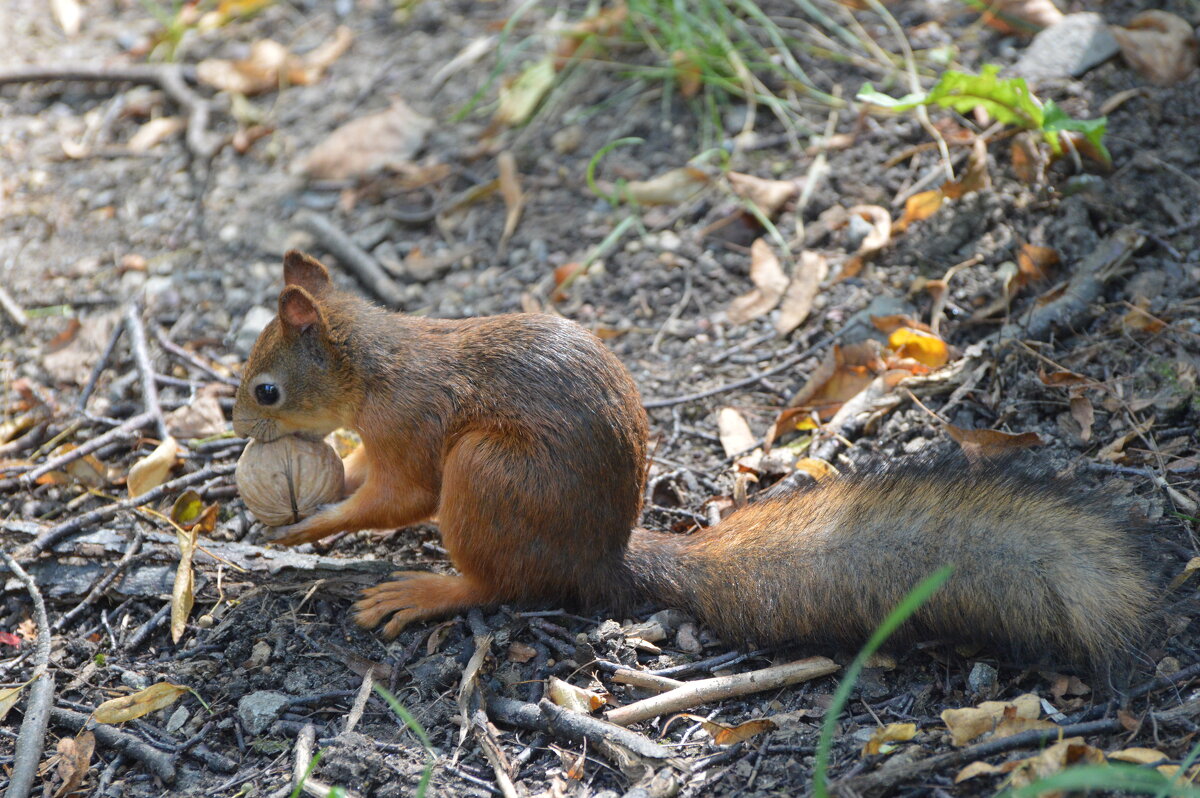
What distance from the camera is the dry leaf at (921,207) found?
3.92 meters

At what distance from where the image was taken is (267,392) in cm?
311

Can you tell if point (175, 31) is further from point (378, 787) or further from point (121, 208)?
point (378, 787)

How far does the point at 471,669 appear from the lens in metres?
2.67

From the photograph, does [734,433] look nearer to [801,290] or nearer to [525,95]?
[801,290]

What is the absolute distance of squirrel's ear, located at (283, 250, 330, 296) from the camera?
10.9 ft

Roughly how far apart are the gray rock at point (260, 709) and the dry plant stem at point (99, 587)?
2.23ft

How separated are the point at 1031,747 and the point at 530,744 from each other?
1146mm

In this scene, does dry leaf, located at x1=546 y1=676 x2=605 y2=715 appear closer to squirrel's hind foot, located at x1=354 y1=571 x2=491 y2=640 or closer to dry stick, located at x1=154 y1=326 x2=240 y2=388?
squirrel's hind foot, located at x1=354 y1=571 x2=491 y2=640

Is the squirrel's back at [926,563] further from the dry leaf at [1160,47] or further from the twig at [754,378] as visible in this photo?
the dry leaf at [1160,47]

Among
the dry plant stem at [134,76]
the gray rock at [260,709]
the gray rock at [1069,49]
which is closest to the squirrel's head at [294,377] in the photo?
the gray rock at [260,709]

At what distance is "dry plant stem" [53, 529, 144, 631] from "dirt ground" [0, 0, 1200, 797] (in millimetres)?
20

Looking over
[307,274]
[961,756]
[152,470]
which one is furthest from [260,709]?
[961,756]

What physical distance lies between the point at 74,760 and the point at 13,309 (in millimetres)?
2546

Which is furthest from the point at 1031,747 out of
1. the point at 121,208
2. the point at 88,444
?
the point at 121,208
